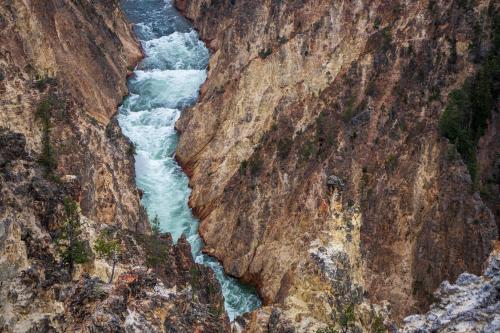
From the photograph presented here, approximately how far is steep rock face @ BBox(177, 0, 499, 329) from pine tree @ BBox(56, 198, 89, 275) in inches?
347

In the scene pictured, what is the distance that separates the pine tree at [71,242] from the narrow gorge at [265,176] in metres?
0.08

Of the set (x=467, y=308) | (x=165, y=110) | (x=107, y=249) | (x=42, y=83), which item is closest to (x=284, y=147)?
(x=42, y=83)

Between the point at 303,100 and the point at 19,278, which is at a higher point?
the point at 303,100

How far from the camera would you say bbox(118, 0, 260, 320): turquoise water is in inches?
2094

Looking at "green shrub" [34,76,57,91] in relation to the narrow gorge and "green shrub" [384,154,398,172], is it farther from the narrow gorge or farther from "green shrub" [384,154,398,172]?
"green shrub" [384,154,398,172]

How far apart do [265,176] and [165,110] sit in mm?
20991

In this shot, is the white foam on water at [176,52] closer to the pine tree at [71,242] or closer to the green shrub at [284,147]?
the green shrub at [284,147]

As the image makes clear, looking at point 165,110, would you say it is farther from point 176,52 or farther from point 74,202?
point 74,202

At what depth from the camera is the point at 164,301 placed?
25859 mm

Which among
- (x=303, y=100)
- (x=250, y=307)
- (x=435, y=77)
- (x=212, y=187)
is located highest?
(x=435, y=77)

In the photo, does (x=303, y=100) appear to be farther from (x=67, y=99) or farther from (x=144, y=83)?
(x=144, y=83)

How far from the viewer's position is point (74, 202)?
105 feet

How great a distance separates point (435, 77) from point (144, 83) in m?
36.8

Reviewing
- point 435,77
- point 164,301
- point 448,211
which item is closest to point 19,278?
point 164,301
